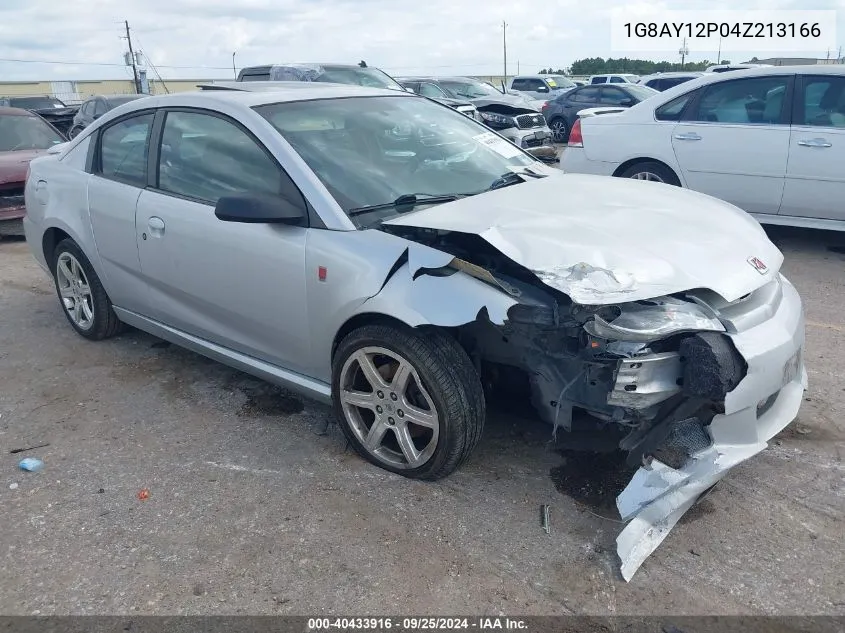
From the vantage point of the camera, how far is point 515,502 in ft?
10.2

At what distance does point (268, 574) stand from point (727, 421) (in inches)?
71.7

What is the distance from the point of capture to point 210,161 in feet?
12.7

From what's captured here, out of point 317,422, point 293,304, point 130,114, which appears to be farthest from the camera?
point 130,114

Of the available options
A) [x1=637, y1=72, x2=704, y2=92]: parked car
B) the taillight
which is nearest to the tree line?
[x1=637, y1=72, x2=704, y2=92]: parked car

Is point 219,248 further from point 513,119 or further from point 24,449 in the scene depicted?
point 513,119

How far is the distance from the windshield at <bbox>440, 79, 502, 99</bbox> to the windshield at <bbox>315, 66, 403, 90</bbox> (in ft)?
16.1

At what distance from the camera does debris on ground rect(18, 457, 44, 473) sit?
351cm

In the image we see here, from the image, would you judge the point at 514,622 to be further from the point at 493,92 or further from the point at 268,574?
the point at 493,92

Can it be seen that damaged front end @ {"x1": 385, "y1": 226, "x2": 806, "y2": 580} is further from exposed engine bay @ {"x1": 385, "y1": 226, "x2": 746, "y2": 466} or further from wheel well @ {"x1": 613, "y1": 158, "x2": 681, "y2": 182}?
wheel well @ {"x1": 613, "y1": 158, "x2": 681, "y2": 182}

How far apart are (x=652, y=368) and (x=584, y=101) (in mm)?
16125

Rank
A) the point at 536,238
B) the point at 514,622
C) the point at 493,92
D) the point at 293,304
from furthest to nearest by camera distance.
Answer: the point at 493,92
the point at 293,304
the point at 536,238
the point at 514,622

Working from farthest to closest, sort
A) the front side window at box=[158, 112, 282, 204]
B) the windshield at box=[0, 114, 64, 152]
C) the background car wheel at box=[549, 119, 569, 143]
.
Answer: the background car wheel at box=[549, 119, 569, 143] → the windshield at box=[0, 114, 64, 152] → the front side window at box=[158, 112, 282, 204]

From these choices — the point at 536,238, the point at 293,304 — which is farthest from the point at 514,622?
the point at 293,304

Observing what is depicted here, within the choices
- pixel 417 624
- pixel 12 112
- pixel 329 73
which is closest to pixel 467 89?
pixel 329 73
